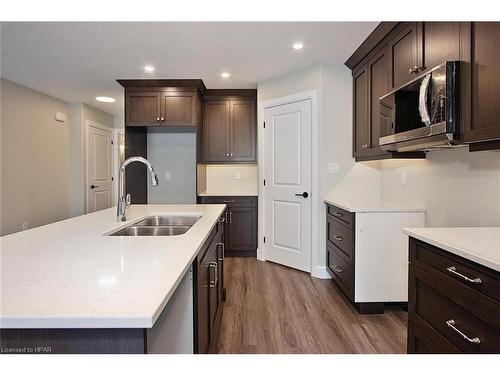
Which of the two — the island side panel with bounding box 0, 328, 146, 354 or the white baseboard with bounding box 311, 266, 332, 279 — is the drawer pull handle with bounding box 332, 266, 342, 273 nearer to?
the white baseboard with bounding box 311, 266, 332, 279

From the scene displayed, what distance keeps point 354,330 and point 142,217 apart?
168 cm

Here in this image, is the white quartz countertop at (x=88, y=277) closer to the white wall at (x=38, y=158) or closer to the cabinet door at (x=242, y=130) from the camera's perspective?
the cabinet door at (x=242, y=130)

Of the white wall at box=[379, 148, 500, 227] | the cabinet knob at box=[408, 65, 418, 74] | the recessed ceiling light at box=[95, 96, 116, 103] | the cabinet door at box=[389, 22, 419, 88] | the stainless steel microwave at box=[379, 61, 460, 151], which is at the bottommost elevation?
the white wall at box=[379, 148, 500, 227]

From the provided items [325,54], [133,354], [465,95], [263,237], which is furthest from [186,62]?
[133,354]

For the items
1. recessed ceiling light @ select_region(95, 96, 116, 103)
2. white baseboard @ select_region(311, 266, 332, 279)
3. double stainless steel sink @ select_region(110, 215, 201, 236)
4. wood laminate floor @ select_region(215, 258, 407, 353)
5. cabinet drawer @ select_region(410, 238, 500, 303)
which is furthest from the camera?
recessed ceiling light @ select_region(95, 96, 116, 103)

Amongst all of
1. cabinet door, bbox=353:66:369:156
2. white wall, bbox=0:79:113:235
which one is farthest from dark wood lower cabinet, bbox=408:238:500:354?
white wall, bbox=0:79:113:235

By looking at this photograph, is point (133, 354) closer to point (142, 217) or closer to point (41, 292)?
point (41, 292)

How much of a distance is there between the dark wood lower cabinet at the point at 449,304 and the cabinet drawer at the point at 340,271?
98 centimetres

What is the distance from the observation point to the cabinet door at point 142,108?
4.11 metres

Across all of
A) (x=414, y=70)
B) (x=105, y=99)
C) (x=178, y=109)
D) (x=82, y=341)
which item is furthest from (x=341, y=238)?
(x=105, y=99)

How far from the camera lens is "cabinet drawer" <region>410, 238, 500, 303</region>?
1042 mm

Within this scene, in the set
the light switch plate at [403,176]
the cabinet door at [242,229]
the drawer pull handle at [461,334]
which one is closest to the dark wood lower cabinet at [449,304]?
the drawer pull handle at [461,334]

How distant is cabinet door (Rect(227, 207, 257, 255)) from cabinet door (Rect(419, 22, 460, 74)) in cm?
273

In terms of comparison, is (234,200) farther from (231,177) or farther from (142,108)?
(142,108)
